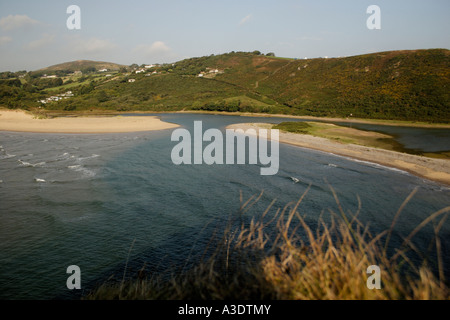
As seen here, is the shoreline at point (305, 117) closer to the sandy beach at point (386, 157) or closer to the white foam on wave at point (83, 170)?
the sandy beach at point (386, 157)

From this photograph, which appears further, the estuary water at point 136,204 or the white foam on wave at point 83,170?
the white foam on wave at point 83,170

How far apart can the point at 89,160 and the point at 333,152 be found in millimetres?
27200

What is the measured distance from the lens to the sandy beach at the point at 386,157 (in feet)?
74.9

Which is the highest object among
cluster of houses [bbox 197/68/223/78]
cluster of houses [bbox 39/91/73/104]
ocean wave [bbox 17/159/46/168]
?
cluster of houses [bbox 197/68/223/78]

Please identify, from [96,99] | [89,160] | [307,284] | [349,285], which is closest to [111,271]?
[307,284]

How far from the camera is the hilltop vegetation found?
6869 centimetres

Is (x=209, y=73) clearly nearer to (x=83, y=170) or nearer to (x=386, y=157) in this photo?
(x=386, y=157)

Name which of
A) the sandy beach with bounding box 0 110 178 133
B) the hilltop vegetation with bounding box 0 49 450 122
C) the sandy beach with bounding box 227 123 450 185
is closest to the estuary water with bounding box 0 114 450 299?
the sandy beach with bounding box 227 123 450 185

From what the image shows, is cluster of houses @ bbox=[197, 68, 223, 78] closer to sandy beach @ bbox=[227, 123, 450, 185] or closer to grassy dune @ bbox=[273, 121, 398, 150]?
grassy dune @ bbox=[273, 121, 398, 150]

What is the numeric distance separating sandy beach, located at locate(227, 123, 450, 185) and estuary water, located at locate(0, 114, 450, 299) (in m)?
1.62

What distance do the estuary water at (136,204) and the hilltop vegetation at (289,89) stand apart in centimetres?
5377

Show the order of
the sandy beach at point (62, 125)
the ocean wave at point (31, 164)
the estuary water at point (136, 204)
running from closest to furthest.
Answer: the estuary water at point (136, 204), the ocean wave at point (31, 164), the sandy beach at point (62, 125)

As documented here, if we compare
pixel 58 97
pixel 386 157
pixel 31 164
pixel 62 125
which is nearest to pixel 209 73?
pixel 58 97

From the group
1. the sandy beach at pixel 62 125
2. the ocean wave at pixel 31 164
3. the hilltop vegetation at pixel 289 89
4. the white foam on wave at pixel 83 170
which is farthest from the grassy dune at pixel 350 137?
the ocean wave at pixel 31 164
